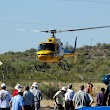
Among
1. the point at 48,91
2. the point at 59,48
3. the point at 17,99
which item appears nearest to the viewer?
the point at 17,99

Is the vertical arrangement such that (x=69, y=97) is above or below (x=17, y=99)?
above

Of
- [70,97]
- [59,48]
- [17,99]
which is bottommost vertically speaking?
[17,99]

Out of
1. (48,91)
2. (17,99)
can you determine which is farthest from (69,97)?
(48,91)

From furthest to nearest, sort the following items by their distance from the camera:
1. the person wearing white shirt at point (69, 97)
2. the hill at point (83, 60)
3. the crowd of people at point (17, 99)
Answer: the hill at point (83, 60)
the person wearing white shirt at point (69, 97)
the crowd of people at point (17, 99)

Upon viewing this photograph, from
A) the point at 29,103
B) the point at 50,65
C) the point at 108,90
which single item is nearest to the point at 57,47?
the point at 29,103

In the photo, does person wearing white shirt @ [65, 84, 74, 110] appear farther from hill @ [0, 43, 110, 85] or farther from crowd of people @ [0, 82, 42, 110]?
hill @ [0, 43, 110, 85]

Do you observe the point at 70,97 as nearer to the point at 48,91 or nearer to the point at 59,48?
the point at 48,91

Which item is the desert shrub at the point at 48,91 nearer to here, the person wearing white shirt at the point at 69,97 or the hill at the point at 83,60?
the person wearing white shirt at the point at 69,97

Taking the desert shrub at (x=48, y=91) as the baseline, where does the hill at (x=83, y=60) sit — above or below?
above

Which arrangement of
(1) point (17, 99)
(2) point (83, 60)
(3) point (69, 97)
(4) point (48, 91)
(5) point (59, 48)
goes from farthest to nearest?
(2) point (83, 60) < (5) point (59, 48) < (4) point (48, 91) < (3) point (69, 97) < (1) point (17, 99)

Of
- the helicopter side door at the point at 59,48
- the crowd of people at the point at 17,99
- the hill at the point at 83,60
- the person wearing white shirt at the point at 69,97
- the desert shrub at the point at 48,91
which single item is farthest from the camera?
the hill at the point at 83,60

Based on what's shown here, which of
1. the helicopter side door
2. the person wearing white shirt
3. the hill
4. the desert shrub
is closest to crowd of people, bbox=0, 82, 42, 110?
the person wearing white shirt

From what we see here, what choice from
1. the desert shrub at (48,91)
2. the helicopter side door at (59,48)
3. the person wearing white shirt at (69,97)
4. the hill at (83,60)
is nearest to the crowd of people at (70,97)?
the person wearing white shirt at (69,97)

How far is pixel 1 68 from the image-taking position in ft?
157
